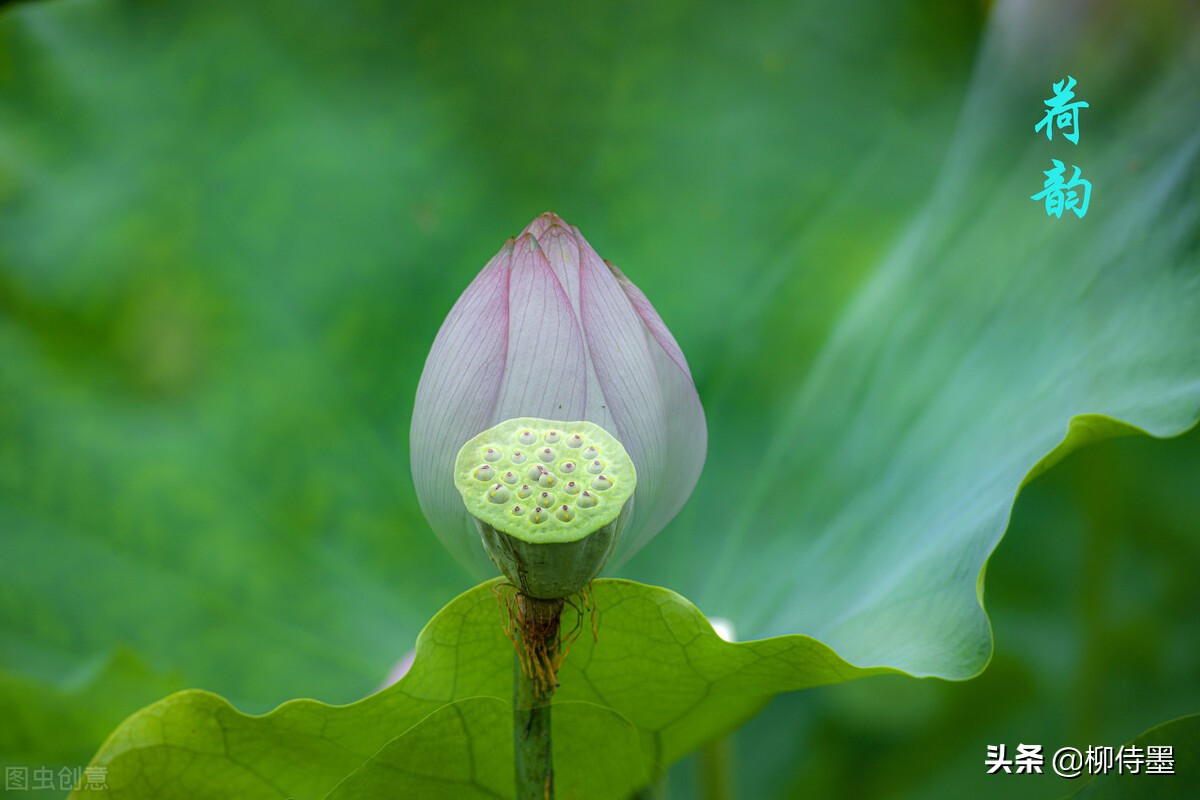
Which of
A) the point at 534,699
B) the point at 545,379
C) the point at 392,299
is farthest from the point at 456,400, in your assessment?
the point at 392,299

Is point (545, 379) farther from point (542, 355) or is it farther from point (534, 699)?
point (534, 699)

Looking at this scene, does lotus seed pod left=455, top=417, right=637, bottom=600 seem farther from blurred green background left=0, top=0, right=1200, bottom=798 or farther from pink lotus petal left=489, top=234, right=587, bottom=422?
blurred green background left=0, top=0, right=1200, bottom=798

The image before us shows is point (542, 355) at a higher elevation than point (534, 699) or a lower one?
higher

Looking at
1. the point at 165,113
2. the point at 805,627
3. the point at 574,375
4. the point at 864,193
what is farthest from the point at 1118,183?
the point at 165,113

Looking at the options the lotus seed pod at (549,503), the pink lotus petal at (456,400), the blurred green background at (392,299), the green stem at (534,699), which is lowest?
the green stem at (534,699)

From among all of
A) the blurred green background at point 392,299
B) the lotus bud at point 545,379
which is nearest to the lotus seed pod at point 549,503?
the lotus bud at point 545,379

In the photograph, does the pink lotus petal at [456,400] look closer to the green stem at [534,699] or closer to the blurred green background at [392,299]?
the green stem at [534,699]

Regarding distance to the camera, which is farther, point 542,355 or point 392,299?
point 392,299

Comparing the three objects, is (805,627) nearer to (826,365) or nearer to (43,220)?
(826,365)
